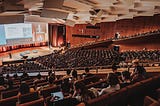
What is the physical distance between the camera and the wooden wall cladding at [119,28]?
19.1 m

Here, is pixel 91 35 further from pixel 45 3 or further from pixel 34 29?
pixel 45 3

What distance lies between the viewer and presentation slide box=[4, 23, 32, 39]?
2142cm

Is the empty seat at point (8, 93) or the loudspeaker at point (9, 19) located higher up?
the loudspeaker at point (9, 19)

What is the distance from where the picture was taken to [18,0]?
673 centimetres

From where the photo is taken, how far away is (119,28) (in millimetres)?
21500

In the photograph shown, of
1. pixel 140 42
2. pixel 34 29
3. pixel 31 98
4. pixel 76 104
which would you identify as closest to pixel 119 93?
pixel 76 104

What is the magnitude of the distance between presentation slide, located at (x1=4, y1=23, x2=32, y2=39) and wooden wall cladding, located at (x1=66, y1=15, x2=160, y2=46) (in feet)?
16.6

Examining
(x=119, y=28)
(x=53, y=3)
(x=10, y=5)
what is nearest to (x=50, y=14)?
(x=53, y=3)

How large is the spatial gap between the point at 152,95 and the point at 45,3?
17.2 ft

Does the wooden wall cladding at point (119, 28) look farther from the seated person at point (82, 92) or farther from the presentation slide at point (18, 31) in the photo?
the seated person at point (82, 92)

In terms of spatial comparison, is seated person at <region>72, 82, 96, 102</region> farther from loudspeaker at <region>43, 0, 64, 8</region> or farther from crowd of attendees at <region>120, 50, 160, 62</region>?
crowd of attendees at <region>120, 50, 160, 62</region>

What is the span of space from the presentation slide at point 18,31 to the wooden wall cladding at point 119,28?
16.6ft

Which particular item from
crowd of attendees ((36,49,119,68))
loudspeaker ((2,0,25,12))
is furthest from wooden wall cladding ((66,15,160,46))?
loudspeaker ((2,0,25,12))

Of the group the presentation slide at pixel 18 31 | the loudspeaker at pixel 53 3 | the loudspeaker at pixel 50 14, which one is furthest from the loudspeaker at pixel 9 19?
the presentation slide at pixel 18 31
